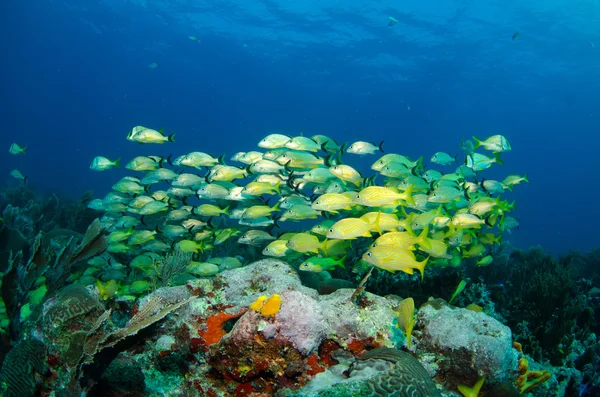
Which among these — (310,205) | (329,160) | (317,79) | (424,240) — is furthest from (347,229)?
(317,79)

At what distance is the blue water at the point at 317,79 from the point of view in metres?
37.3

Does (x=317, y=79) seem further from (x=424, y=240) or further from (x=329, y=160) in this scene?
(x=424, y=240)

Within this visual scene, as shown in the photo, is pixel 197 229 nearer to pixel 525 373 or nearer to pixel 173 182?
pixel 173 182

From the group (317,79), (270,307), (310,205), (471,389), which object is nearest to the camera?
(270,307)

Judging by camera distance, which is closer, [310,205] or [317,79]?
[310,205]

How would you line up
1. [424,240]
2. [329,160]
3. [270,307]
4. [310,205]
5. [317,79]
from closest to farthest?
1. [270,307]
2. [424,240]
3. [310,205]
4. [329,160]
5. [317,79]

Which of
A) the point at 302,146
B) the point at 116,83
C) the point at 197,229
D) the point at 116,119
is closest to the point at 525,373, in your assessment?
the point at 302,146

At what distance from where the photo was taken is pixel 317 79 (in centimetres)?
5897

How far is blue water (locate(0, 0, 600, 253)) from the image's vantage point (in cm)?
3728

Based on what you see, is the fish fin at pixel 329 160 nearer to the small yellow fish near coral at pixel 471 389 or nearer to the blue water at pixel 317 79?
the small yellow fish near coral at pixel 471 389

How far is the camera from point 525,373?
3.96 metres

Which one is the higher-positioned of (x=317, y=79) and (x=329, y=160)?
(x=329, y=160)

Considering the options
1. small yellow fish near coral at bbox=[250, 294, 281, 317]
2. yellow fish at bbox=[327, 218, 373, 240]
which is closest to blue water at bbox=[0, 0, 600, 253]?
yellow fish at bbox=[327, 218, 373, 240]

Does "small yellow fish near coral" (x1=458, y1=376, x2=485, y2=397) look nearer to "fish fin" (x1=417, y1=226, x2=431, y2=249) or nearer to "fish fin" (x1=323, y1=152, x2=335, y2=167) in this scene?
"fish fin" (x1=417, y1=226, x2=431, y2=249)
